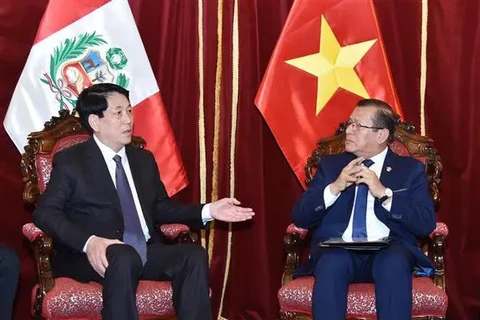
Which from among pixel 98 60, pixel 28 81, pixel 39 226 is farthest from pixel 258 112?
pixel 39 226

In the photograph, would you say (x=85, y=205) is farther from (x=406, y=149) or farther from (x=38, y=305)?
(x=406, y=149)

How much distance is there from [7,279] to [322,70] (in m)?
1.97

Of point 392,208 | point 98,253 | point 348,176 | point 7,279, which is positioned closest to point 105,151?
point 98,253

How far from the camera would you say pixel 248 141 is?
16.8 feet

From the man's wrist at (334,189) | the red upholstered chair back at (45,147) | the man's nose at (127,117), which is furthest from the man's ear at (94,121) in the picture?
the man's wrist at (334,189)

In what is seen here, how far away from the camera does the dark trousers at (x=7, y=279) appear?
12.8ft

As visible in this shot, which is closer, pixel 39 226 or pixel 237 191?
pixel 39 226

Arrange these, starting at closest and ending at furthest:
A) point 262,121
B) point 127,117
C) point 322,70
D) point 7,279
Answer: point 7,279 < point 127,117 < point 322,70 < point 262,121

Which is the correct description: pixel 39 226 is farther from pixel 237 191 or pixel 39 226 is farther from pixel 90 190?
pixel 237 191

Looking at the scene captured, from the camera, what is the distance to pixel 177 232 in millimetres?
4254

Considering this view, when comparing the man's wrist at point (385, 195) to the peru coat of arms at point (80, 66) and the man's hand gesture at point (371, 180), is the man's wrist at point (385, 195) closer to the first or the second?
the man's hand gesture at point (371, 180)

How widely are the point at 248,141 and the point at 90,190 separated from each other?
A: 1313mm

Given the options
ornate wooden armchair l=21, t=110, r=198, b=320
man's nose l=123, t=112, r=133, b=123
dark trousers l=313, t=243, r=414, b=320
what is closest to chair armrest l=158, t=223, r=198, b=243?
ornate wooden armchair l=21, t=110, r=198, b=320

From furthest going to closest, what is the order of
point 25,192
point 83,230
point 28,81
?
point 28,81 → point 25,192 → point 83,230
